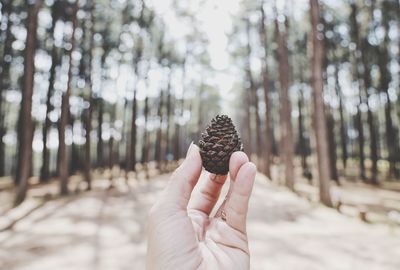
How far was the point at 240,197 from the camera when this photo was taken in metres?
1.92

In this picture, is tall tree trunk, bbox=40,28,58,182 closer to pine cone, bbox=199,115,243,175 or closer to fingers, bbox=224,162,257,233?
pine cone, bbox=199,115,243,175

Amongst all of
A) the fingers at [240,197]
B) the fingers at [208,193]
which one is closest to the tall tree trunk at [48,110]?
the fingers at [208,193]

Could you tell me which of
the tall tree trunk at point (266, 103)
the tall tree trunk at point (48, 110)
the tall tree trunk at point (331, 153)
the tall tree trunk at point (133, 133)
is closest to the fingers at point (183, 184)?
the tall tree trunk at point (133, 133)

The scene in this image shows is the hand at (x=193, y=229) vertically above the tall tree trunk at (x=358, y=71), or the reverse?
the tall tree trunk at (x=358, y=71)

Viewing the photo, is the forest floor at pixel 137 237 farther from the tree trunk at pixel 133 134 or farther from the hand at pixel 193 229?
the tree trunk at pixel 133 134

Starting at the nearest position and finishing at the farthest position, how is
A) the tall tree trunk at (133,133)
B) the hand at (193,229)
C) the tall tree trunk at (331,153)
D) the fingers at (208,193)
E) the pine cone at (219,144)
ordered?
the hand at (193,229) < the pine cone at (219,144) < the fingers at (208,193) < the tall tree trunk at (133,133) < the tall tree trunk at (331,153)

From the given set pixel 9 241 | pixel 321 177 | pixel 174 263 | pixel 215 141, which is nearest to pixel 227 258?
pixel 174 263

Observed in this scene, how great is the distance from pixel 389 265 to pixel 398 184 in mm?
20502

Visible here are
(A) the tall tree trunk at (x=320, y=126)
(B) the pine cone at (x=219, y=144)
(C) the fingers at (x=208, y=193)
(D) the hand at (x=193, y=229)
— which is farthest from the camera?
(A) the tall tree trunk at (x=320, y=126)

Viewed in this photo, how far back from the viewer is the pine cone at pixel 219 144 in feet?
7.41

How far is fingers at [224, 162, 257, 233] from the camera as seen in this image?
1.90m

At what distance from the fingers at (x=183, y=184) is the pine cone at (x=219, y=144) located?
25cm

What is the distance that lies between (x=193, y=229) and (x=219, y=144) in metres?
0.62

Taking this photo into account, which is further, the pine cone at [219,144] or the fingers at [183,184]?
the pine cone at [219,144]
